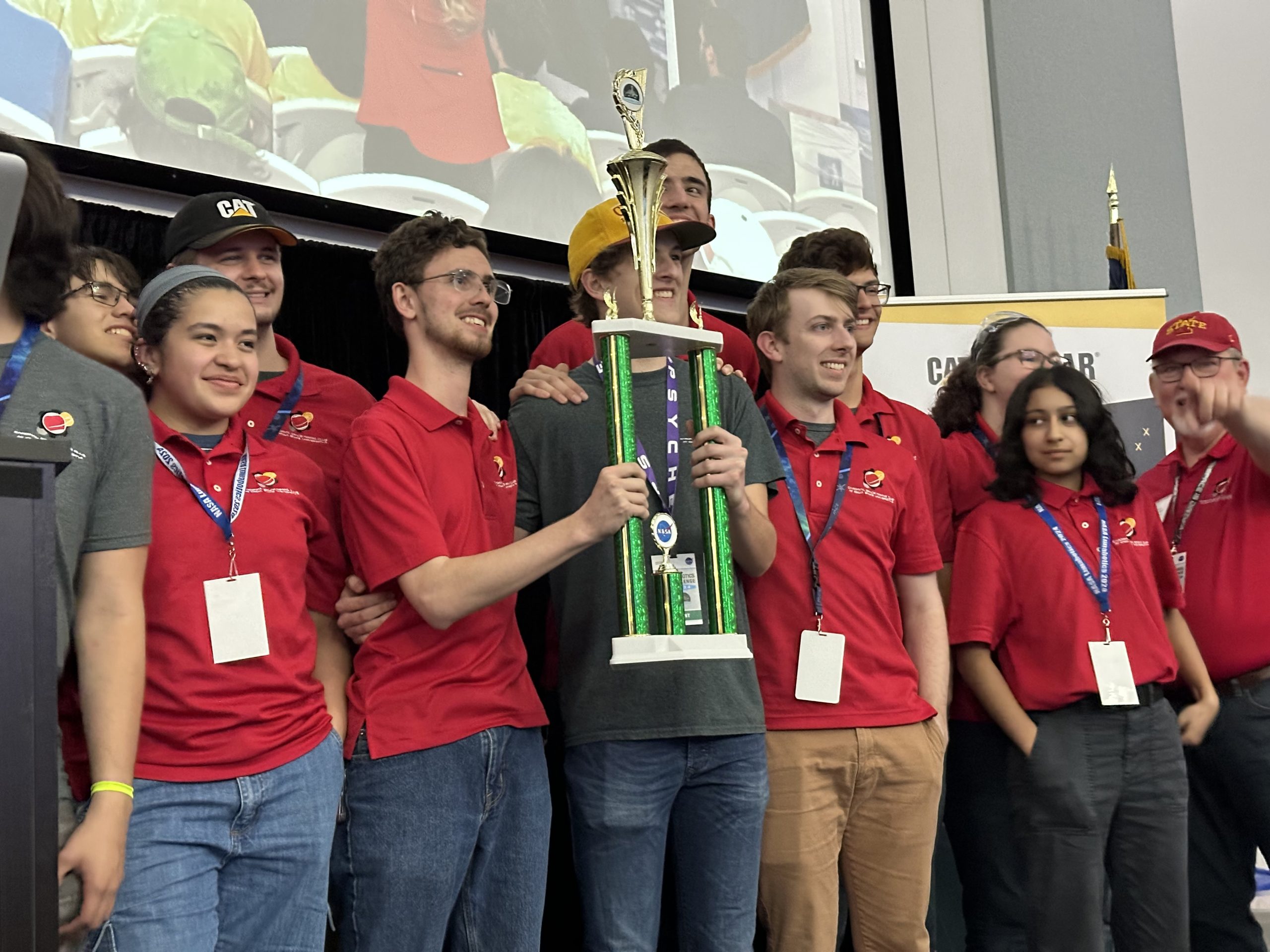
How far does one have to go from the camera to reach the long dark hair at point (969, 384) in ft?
11.7

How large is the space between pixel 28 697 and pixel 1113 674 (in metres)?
2.41

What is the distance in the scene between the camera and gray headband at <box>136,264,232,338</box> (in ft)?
7.12

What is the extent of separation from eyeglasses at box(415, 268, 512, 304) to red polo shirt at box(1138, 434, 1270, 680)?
1.78 meters

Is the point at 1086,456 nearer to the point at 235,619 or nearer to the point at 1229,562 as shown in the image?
the point at 1229,562

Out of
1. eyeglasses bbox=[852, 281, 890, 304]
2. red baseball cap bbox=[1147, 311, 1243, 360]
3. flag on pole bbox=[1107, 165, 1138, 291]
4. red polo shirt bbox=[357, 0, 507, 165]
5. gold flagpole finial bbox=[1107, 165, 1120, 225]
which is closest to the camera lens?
red baseball cap bbox=[1147, 311, 1243, 360]

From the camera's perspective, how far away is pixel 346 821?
7.17 ft

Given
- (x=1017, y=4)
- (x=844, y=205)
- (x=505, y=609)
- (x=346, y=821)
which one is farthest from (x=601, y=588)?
(x=1017, y=4)

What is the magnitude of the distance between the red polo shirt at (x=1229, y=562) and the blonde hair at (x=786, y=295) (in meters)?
1.00

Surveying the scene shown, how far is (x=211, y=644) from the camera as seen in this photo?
191 cm

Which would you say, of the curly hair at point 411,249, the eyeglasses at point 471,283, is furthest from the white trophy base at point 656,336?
the curly hair at point 411,249

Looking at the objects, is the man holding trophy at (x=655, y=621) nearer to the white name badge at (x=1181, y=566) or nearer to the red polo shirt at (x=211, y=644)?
the red polo shirt at (x=211, y=644)

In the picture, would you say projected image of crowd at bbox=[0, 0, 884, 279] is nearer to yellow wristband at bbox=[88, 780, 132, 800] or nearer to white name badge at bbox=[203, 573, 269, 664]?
white name badge at bbox=[203, 573, 269, 664]

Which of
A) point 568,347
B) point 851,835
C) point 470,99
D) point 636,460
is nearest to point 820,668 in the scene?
point 851,835

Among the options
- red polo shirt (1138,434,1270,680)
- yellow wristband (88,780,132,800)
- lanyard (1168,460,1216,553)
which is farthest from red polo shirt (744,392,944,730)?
yellow wristband (88,780,132,800)
